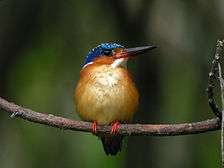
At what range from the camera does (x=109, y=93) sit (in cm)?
440

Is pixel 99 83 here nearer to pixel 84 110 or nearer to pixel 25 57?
pixel 84 110

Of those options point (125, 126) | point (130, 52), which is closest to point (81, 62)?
point (130, 52)

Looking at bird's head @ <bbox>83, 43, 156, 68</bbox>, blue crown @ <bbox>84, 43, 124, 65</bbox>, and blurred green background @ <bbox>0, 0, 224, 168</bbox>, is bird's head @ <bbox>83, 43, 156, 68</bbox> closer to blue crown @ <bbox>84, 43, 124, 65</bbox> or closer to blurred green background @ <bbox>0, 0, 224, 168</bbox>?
blue crown @ <bbox>84, 43, 124, 65</bbox>

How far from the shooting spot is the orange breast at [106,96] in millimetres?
4406

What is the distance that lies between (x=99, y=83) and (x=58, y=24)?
761 millimetres

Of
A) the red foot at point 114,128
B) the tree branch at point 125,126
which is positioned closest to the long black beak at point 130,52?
the red foot at point 114,128

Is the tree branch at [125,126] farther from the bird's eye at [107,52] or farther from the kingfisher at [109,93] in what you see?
the bird's eye at [107,52]

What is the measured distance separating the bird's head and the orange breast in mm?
133

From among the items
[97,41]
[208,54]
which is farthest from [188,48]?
[97,41]

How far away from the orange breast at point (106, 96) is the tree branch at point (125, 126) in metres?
0.55

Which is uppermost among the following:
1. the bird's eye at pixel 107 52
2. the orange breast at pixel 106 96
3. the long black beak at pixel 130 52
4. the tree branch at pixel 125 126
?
the bird's eye at pixel 107 52

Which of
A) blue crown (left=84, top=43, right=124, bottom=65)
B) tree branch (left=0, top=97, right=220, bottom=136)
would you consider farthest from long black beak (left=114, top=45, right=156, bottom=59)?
tree branch (left=0, top=97, right=220, bottom=136)

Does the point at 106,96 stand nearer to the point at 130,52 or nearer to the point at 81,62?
the point at 130,52

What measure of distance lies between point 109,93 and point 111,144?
0.53 metres
